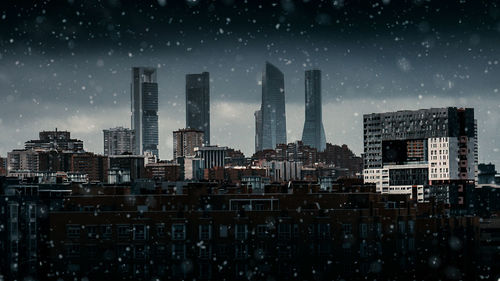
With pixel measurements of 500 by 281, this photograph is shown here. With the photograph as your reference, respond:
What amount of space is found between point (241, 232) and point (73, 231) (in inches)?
280

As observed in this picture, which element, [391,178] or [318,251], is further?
[391,178]

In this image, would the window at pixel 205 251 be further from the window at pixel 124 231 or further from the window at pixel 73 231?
the window at pixel 73 231

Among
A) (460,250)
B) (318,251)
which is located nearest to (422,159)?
(460,250)

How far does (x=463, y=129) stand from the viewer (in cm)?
18112

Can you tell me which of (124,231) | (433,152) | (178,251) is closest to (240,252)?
(178,251)

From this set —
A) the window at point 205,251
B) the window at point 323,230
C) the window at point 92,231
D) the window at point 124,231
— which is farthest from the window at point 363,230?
the window at point 92,231

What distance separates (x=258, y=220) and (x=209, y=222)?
2154 millimetres

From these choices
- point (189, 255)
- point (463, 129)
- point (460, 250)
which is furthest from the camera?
point (463, 129)

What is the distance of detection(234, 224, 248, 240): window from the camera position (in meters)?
39.1

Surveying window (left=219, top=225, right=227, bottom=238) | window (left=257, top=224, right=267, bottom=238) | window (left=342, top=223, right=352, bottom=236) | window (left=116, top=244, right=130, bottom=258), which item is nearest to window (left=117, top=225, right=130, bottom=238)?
window (left=116, top=244, right=130, bottom=258)

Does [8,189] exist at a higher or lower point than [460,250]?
higher

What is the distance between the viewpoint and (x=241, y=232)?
3912 cm

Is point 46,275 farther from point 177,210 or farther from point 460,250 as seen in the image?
point 460,250

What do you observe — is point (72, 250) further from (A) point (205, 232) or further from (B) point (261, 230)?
(B) point (261, 230)
